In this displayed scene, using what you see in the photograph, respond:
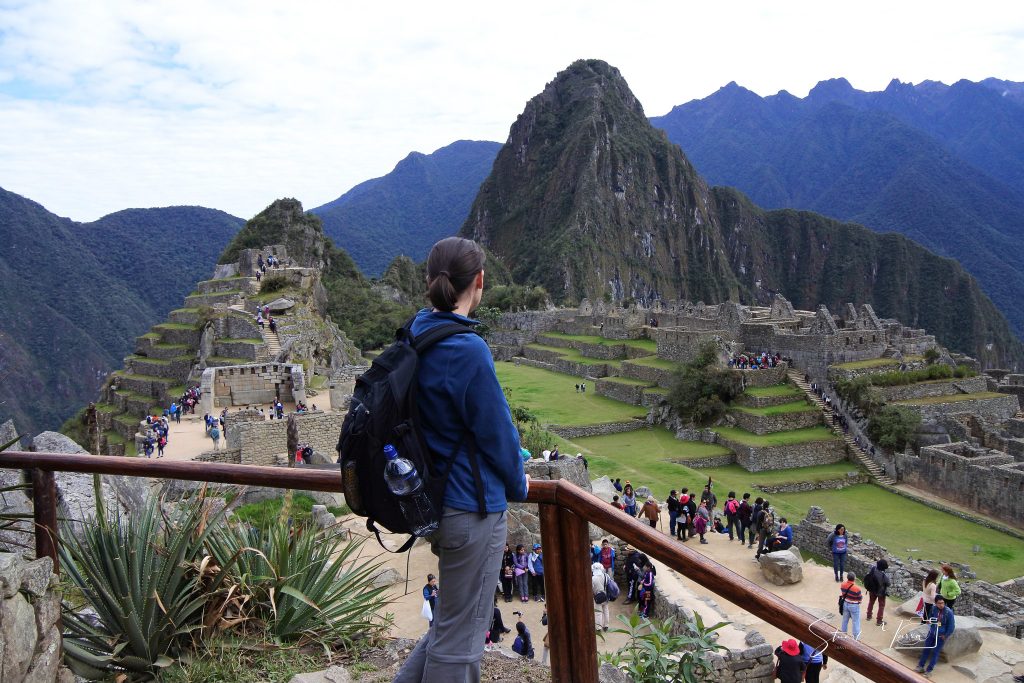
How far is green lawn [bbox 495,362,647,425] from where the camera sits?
104 ft

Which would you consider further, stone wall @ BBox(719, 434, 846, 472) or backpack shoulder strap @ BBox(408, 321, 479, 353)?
stone wall @ BBox(719, 434, 846, 472)

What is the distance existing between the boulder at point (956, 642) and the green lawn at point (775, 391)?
22193 millimetres

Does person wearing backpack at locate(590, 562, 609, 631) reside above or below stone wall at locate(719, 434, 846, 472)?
above

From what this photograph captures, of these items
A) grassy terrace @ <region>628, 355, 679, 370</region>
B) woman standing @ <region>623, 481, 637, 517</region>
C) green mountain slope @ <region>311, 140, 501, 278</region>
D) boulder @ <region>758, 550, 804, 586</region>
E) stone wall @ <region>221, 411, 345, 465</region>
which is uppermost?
green mountain slope @ <region>311, 140, 501, 278</region>

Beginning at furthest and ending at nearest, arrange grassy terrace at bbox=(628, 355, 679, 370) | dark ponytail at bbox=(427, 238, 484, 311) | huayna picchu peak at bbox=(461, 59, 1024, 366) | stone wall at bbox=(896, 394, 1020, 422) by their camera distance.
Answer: huayna picchu peak at bbox=(461, 59, 1024, 366), grassy terrace at bbox=(628, 355, 679, 370), stone wall at bbox=(896, 394, 1020, 422), dark ponytail at bbox=(427, 238, 484, 311)

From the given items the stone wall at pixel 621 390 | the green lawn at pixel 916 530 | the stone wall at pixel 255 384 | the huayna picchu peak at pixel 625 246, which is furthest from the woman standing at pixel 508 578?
the huayna picchu peak at pixel 625 246

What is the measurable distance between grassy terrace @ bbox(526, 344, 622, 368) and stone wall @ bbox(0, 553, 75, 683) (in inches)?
1590

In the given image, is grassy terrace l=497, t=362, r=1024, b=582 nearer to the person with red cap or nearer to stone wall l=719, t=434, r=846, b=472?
stone wall l=719, t=434, r=846, b=472

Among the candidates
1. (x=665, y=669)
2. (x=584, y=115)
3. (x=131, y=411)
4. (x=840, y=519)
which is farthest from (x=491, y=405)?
(x=584, y=115)

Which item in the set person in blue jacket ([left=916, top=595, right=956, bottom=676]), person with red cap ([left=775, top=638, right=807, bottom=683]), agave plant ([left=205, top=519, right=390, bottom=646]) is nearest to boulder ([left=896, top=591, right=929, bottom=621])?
person in blue jacket ([left=916, top=595, right=956, bottom=676])

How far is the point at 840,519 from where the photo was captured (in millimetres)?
21250

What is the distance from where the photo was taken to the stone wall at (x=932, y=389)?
95.5 feet

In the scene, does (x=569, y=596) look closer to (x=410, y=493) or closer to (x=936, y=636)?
(x=410, y=493)

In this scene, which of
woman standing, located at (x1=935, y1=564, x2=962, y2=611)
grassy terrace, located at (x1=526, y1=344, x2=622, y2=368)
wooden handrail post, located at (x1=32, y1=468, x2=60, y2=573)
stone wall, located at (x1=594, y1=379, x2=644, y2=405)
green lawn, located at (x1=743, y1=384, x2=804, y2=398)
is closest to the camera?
wooden handrail post, located at (x1=32, y1=468, x2=60, y2=573)
